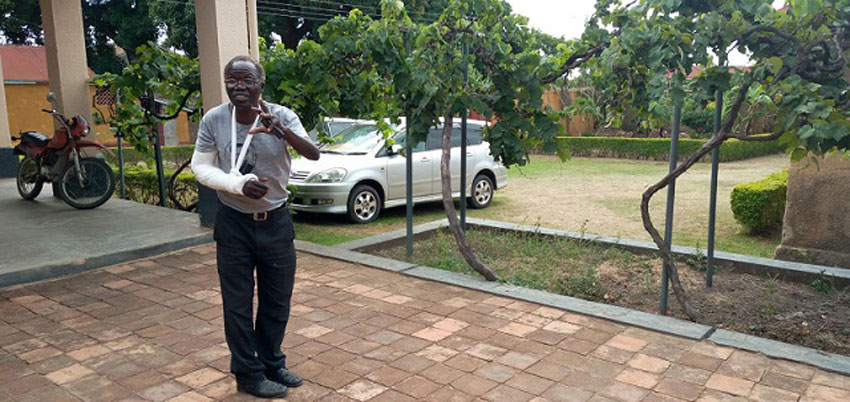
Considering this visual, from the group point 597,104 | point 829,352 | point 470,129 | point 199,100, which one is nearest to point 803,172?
point 597,104

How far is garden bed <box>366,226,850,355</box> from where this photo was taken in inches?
176

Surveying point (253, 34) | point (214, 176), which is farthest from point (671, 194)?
point (253, 34)

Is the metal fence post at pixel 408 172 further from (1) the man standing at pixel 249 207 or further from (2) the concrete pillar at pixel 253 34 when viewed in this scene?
(1) the man standing at pixel 249 207

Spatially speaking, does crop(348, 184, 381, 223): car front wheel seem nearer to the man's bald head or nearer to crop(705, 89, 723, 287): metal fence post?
crop(705, 89, 723, 287): metal fence post

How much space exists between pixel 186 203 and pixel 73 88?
220 cm

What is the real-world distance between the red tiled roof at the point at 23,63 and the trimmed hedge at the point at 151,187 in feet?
54.8

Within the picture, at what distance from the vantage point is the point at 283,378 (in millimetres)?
3346

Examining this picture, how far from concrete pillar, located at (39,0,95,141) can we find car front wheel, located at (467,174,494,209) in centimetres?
588

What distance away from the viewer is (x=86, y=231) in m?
6.89

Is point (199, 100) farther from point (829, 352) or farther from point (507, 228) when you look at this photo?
point (829, 352)

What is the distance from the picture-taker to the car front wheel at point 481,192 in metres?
10.7

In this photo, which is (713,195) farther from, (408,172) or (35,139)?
(35,139)

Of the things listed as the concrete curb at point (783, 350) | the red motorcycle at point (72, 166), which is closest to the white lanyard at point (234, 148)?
the concrete curb at point (783, 350)

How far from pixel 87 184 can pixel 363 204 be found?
362 cm
